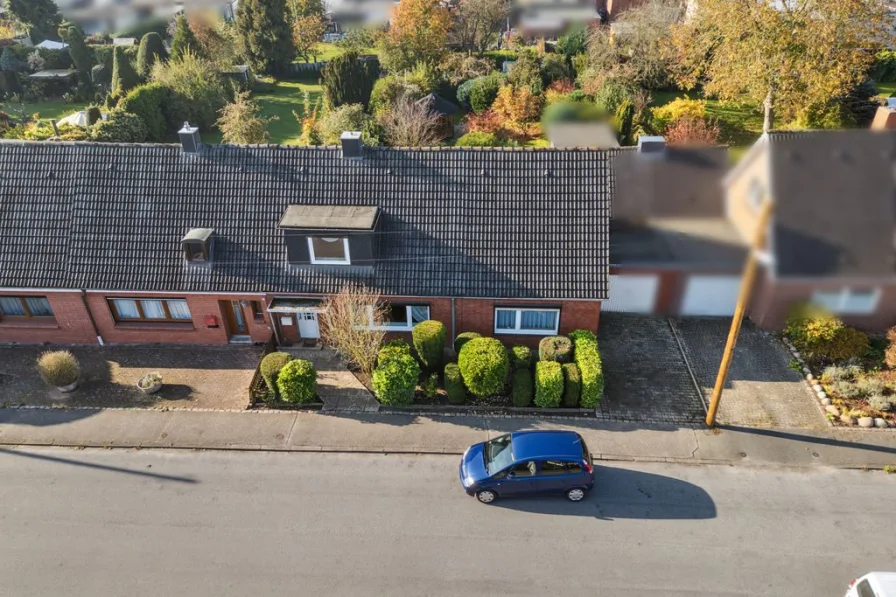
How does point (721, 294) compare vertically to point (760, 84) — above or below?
below

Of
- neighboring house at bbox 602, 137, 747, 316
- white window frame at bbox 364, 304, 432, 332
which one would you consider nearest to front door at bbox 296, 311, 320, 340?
white window frame at bbox 364, 304, 432, 332

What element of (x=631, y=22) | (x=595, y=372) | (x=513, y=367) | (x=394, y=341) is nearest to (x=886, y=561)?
(x=595, y=372)

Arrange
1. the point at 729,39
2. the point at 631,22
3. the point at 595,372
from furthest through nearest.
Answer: the point at 631,22
the point at 729,39
the point at 595,372

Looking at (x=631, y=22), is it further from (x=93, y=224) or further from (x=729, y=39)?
(x=93, y=224)

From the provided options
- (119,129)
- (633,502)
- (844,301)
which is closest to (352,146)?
(633,502)

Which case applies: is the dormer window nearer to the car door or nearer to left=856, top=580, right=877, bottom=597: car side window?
the car door

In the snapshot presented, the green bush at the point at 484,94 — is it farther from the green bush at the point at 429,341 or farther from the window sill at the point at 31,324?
the window sill at the point at 31,324

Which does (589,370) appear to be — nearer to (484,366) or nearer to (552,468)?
(484,366)
